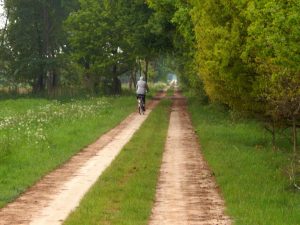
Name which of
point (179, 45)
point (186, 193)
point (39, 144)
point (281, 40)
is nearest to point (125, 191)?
point (186, 193)

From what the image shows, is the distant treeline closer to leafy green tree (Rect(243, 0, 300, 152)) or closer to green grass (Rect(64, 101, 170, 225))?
leafy green tree (Rect(243, 0, 300, 152))

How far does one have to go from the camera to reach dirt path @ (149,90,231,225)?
9.99 metres

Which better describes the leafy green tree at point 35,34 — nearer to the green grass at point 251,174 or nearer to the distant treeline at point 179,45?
the distant treeline at point 179,45

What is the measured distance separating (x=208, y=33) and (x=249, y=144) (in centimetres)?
528

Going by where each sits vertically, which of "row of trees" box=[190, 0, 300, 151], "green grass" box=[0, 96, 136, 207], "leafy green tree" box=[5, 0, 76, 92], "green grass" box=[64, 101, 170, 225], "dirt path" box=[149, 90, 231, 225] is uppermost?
"leafy green tree" box=[5, 0, 76, 92]

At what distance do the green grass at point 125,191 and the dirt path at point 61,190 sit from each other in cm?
28

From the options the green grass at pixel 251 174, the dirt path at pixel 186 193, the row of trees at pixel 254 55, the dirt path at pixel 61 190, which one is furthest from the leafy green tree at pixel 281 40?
the dirt path at pixel 61 190

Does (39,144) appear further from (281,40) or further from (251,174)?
(281,40)

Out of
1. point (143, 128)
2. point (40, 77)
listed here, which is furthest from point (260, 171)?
point (40, 77)

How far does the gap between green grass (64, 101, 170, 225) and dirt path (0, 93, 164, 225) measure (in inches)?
11.0

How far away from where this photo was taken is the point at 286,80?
14406 millimetres

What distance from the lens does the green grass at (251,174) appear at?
1027cm

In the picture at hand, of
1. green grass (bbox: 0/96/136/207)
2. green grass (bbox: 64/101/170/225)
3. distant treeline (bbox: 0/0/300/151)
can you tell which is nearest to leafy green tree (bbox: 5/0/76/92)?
distant treeline (bbox: 0/0/300/151)

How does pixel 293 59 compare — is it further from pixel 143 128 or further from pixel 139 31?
pixel 139 31
